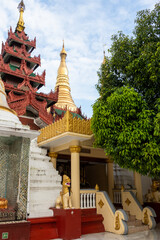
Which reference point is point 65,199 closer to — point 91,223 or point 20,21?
point 91,223

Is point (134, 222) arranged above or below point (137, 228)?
above

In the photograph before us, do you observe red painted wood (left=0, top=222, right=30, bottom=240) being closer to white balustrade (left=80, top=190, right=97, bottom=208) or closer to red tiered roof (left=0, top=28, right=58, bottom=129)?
white balustrade (left=80, top=190, right=97, bottom=208)

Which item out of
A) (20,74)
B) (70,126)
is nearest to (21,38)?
(20,74)

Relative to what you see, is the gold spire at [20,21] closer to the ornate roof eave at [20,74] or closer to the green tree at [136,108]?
the ornate roof eave at [20,74]

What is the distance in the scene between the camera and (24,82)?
63.5ft

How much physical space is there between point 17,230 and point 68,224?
1.83m

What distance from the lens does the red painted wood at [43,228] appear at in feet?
23.1

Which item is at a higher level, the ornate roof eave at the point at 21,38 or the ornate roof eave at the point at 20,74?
the ornate roof eave at the point at 21,38

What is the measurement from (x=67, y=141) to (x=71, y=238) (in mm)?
4247

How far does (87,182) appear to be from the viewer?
609 inches

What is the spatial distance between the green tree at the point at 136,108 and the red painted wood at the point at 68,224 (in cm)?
252

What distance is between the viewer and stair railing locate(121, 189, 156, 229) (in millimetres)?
8852

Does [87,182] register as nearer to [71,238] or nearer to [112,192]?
[112,192]

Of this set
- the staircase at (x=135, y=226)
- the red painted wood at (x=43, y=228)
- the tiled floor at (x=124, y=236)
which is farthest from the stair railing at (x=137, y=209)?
the red painted wood at (x=43, y=228)
